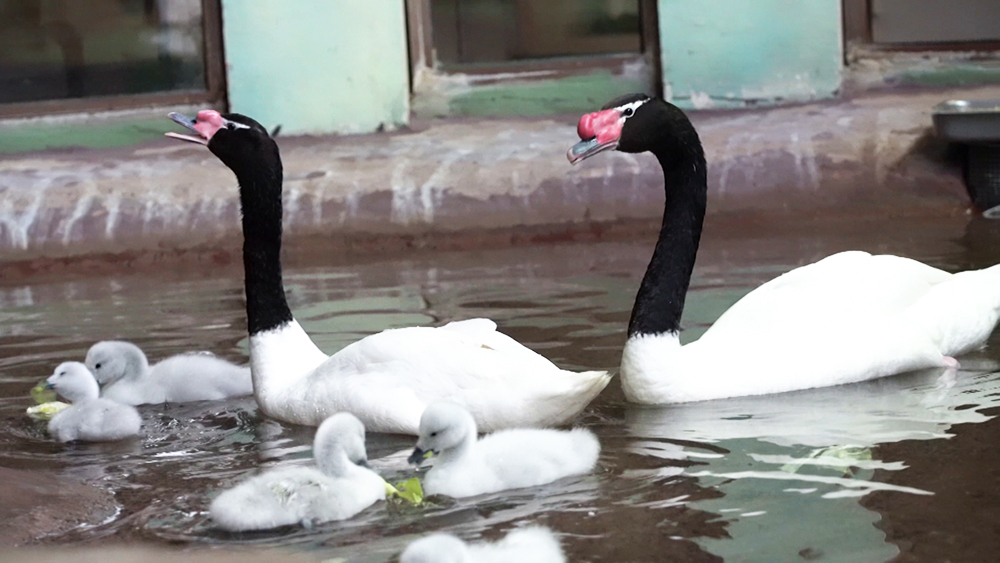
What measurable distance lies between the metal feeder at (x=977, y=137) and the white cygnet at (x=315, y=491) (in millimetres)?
5974

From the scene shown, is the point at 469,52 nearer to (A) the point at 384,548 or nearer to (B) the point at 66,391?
(B) the point at 66,391

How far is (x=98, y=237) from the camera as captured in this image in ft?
30.7

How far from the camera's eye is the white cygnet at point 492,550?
9.61 ft

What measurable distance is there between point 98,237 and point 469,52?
351cm

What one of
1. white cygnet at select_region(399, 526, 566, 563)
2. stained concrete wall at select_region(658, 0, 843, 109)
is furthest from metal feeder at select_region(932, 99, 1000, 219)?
white cygnet at select_region(399, 526, 566, 563)

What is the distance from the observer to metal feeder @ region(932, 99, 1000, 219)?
29.2 feet

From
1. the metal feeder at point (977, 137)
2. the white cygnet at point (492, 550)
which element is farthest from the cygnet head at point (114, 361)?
the metal feeder at point (977, 137)

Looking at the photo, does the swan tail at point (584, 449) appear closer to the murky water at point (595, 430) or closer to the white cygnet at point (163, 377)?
the murky water at point (595, 430)

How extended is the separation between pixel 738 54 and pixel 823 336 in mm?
5356

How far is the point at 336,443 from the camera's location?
372cm

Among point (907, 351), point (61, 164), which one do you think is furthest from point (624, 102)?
point (61, 164)

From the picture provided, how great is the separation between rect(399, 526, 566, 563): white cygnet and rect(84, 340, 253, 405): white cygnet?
7.85 feet

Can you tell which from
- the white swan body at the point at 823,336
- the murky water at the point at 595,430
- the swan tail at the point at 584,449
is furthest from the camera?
the white swan body at the point at 823,336

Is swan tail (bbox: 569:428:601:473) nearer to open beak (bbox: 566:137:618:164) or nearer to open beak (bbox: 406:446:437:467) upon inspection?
open beak (bbox: 406:446:437:467)
